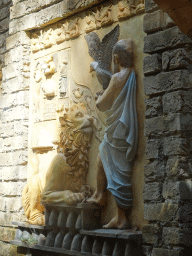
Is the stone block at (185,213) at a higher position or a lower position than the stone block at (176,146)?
lower

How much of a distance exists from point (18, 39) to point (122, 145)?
9.72 feet

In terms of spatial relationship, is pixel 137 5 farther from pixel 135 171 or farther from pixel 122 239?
pixel 122 239

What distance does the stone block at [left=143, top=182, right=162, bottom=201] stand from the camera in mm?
4155

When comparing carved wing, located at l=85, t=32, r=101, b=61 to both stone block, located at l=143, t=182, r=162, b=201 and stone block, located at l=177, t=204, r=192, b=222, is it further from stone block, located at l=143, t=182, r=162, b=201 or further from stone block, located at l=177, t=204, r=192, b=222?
stone block, located at l=177, t=204, r=192, b=222

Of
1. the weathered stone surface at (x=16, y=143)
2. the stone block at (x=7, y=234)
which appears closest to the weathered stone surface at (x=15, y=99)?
the weathered stone surface at (x=16, y=143)

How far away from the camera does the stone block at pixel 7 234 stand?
621cm

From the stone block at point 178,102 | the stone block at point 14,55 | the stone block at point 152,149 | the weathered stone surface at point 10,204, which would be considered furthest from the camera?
the stone block at point 14,55

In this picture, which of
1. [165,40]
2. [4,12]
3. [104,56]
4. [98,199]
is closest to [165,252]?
[98,199]

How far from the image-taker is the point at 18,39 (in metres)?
6.64

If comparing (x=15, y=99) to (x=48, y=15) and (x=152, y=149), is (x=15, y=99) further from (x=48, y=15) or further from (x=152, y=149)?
(x=152, y=149)

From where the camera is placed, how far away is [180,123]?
404cm

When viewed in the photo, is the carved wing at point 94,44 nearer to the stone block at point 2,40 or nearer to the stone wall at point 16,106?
the stone wall at point 16,106

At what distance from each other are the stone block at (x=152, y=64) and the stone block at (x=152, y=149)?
0.75 m

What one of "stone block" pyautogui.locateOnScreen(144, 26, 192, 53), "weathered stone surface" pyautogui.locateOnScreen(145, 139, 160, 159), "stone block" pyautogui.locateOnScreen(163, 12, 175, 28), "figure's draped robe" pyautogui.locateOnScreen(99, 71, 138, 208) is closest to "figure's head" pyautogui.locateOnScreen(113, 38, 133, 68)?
"figure's draped robe" pyautogui.locateOnScreen(99, 71, 138, 208)
